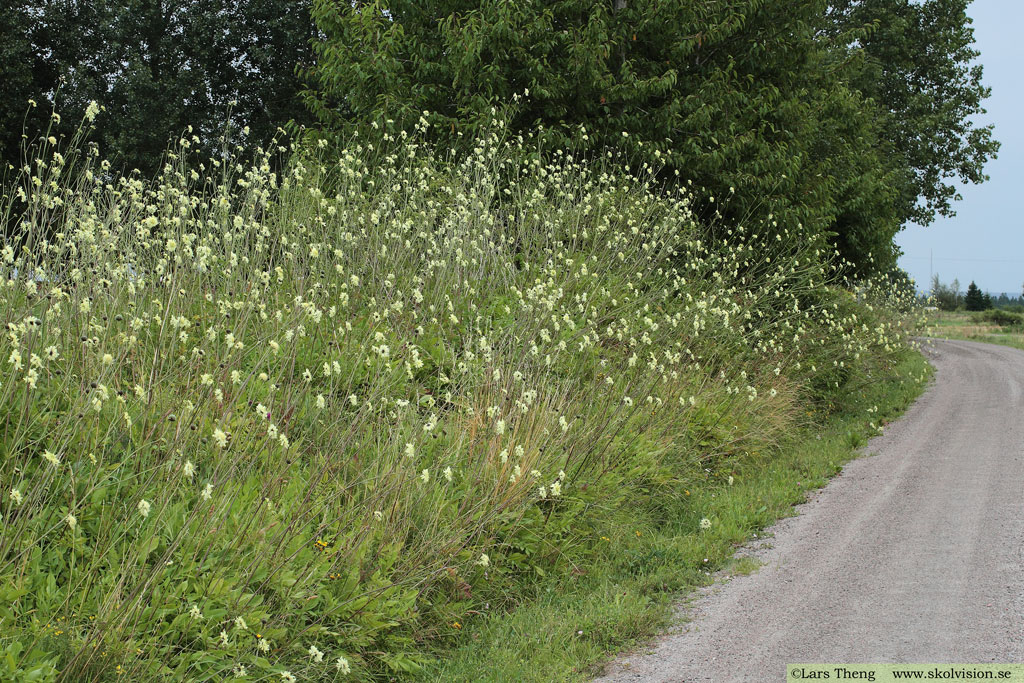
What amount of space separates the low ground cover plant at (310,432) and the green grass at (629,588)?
0.17 metres

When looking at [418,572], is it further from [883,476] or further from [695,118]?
[695,118]

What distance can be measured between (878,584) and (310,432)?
4193 mm

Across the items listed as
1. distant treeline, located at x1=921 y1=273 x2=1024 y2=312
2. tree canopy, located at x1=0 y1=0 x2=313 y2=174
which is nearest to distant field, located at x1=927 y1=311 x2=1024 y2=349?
distant treeline, located at x1=921 y1=273 x2=1024 y2=312

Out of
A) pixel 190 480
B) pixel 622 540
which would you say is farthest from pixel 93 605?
pixel 622 540

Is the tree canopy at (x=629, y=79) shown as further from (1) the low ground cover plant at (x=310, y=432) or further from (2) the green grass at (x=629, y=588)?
(2) the green grass at (x=629, y=588)

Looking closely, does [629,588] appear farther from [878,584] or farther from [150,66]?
[150,66]

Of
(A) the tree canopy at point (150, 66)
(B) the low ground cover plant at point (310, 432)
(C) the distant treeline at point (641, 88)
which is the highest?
(A) the tree canopy at point (150, 66)

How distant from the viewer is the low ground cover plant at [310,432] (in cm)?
400

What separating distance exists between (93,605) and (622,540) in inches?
157

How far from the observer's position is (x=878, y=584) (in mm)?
5805

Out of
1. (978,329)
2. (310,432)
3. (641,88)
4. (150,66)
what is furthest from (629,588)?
(978,329)

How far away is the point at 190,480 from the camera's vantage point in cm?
462

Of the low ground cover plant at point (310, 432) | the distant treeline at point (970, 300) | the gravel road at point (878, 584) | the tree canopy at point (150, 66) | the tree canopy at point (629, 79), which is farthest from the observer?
the distant treeline at point (970, 300)

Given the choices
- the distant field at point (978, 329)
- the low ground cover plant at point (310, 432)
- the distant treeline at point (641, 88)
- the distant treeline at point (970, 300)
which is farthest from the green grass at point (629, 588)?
the distant treeline at point (970, 300)
